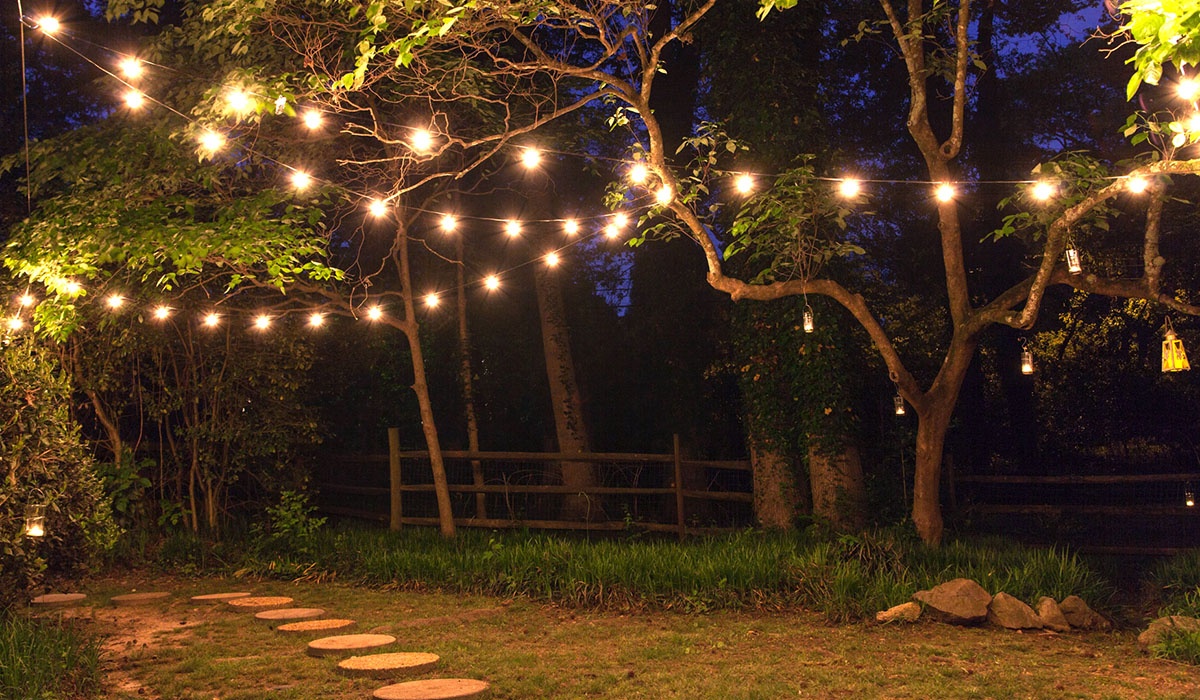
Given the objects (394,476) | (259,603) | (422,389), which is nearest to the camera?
(259,603)

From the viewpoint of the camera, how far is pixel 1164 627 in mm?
6270

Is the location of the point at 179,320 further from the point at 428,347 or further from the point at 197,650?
the point at 197,650

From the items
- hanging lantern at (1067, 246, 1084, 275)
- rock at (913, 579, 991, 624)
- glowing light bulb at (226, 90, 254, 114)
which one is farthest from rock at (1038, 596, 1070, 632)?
glowing light bulb at (226, 90, 254, 114)

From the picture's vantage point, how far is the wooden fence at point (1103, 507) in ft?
33.5

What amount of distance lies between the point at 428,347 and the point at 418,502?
2548 mm

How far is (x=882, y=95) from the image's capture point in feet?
48.6

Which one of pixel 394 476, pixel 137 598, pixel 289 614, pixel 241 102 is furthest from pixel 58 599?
pixel 241 102

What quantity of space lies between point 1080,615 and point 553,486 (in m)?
6.02

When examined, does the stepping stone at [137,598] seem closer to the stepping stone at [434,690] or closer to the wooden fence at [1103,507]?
the stepping stone at [434,690]

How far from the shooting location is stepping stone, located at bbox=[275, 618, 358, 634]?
728 cm

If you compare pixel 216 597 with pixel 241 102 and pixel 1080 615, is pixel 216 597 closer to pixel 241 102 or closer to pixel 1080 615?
pixel 241 102

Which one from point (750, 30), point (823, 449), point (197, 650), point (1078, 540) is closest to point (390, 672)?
point (197, 650)

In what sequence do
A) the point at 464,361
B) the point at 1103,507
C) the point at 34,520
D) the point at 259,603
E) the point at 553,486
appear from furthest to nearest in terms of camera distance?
the point at 464,361
the point at 553,486
the point at 1103,507
the point at 259,603
the point at 34,520

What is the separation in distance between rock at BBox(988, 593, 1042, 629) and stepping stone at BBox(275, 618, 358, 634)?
484 centimetres
